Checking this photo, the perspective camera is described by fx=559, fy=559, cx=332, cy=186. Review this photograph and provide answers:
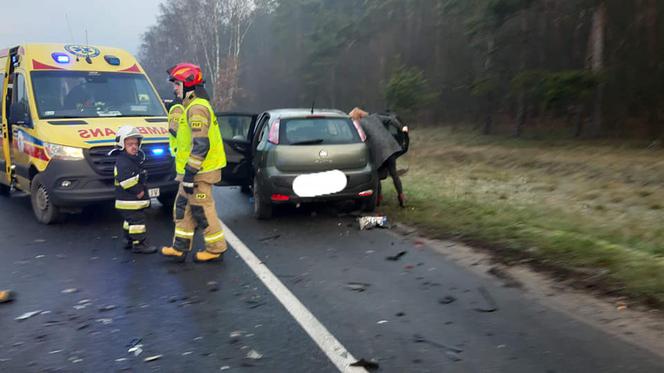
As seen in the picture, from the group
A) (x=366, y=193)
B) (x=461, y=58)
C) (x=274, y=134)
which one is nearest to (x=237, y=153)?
(x=274, y=134)

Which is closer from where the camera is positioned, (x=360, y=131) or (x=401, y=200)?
(x=360, y=131)

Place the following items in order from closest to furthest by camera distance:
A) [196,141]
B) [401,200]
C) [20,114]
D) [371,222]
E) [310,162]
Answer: [196,141] → [371,222] → [310,162] → [20,114] → [401,200]

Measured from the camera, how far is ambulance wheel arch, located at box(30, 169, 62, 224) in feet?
26.3

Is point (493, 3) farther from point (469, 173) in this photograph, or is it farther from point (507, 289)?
point (507, 289)

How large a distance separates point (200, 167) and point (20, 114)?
4183mm

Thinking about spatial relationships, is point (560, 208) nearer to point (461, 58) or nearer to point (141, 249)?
point (141, 249)

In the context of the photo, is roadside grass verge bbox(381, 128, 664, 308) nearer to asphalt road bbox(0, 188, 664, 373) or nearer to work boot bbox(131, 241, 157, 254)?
asphalt road bbox(0, 188, 664, 373)

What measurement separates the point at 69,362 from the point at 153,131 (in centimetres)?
506

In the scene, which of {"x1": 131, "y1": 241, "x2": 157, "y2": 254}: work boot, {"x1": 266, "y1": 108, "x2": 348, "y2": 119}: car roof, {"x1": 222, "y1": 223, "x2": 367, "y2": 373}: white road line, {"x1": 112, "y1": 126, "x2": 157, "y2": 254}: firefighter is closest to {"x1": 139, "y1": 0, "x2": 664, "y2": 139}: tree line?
{"x1": 266, "y1": 108, "x2": 348, "y2": 119}: car roof

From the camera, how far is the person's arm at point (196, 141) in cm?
586

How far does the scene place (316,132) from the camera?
8.25 metres

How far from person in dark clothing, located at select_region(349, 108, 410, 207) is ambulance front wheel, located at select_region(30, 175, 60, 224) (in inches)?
182

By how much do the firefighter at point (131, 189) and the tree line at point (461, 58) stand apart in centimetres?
633

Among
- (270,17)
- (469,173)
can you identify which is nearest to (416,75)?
(469,173)
